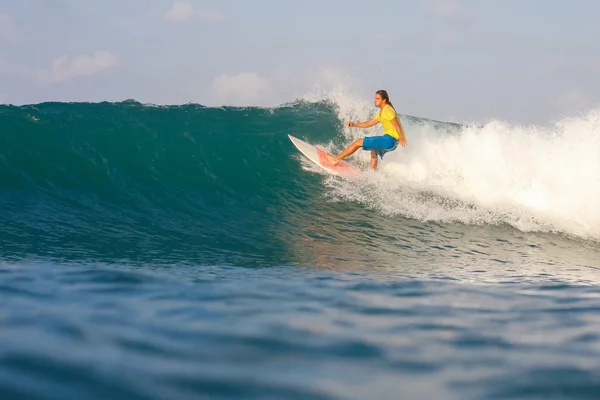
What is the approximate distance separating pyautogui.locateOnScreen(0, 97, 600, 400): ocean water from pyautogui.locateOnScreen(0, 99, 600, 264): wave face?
0.05 m

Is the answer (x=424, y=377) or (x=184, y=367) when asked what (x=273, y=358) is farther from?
(x=424, y=377)

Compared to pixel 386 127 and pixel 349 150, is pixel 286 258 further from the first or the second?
pixel 349 150

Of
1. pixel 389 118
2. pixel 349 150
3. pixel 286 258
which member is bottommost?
pixel 286 258

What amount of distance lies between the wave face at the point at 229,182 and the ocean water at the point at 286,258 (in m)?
0.05

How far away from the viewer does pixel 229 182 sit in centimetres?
1038

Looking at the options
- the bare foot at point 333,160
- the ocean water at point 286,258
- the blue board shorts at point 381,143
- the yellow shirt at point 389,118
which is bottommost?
Result: the ocean water at point 286,258

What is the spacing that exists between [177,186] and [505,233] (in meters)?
5.39

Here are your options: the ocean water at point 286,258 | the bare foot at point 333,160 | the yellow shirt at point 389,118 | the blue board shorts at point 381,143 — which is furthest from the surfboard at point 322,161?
the yellow shirt at point 389,118

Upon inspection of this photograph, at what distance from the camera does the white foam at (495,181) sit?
9602 mm

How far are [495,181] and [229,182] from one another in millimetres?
4989

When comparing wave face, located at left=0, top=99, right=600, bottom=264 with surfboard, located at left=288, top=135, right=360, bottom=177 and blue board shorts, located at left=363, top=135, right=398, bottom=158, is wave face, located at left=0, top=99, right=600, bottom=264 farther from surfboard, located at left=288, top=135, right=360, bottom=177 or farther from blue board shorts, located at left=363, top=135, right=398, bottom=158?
blue board shorts, located at left=363, top=135, right=398, bottom=158

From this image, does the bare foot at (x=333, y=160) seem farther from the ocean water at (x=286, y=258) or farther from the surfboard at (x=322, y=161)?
the ocean water at (x=286, y=258)

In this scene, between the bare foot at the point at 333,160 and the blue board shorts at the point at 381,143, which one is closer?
the blue board shorts at the point at 381,143

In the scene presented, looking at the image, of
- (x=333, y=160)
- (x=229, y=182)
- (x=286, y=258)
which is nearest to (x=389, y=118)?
(x=333, y=160)
